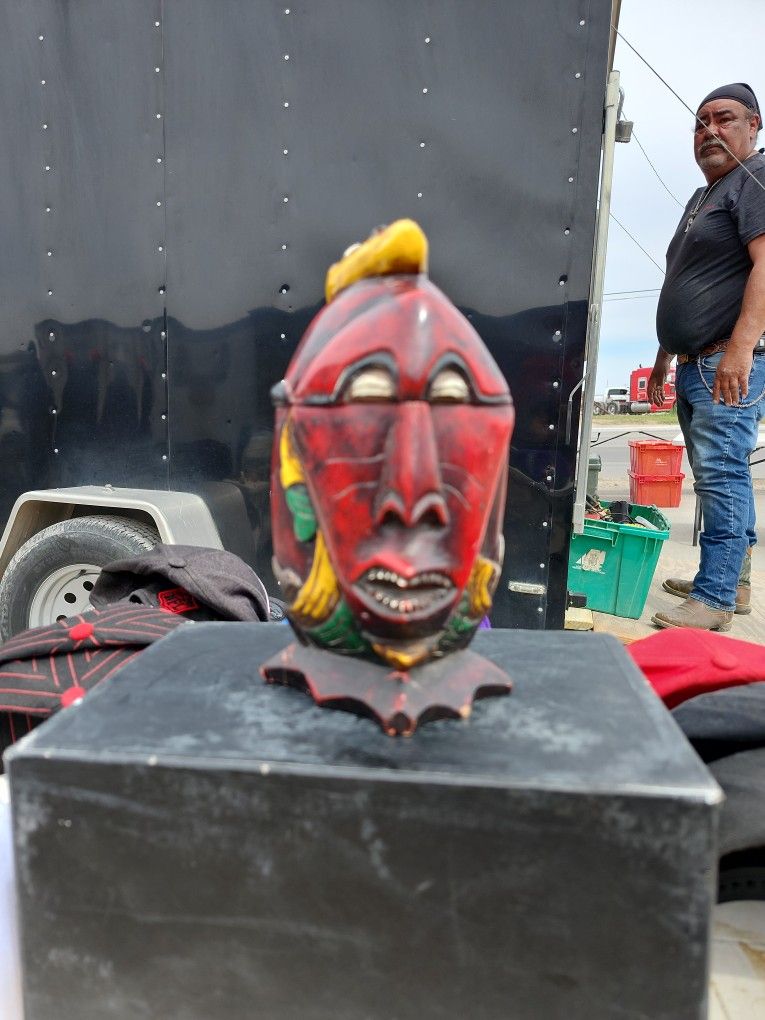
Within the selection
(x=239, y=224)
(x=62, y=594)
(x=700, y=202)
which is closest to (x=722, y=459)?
(x=700, y=202)

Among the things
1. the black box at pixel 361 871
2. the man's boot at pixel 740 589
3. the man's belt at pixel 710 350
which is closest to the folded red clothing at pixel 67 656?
the black box at pixel 361 871

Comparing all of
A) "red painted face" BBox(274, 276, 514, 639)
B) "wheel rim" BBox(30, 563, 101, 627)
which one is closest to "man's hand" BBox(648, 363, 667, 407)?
"wheel rim" BBox(30, 563, 101, 627)

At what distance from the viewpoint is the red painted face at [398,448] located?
98 cm

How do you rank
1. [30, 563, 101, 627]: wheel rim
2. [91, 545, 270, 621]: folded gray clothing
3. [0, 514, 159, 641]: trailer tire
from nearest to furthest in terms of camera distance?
[91, 545, 270, 621]: folded gray clothing < [0, 514, 159, 641]: trailer tire < [30, 563, 101, 627]: wheel rim

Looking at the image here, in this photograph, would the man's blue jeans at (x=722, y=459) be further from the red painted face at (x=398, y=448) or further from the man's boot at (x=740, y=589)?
the red painted face at (x=398, y=448)

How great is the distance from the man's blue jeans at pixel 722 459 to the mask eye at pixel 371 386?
6.66 ft

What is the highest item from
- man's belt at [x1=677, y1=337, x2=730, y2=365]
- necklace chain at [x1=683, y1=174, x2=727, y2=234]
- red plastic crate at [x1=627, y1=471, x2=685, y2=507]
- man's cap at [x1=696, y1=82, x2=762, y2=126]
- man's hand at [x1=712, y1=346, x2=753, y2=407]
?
man's cap at [x1=696, y1=82, x2=762, y2=126]

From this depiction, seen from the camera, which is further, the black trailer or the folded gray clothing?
the black trailer

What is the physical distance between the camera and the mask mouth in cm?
98

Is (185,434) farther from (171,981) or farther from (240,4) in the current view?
(171,981)

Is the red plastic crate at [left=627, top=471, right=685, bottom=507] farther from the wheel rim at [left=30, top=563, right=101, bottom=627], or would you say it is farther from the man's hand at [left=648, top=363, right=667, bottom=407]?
the wheel rim at [left=30, top=563, right=101, bottom=627]

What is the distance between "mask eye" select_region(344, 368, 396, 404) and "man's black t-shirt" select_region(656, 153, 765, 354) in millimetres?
2088

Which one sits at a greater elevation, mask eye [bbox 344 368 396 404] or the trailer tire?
mask eye [bbox 344 368 396 404]

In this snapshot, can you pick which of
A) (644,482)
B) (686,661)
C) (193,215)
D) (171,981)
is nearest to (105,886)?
(171,981)
